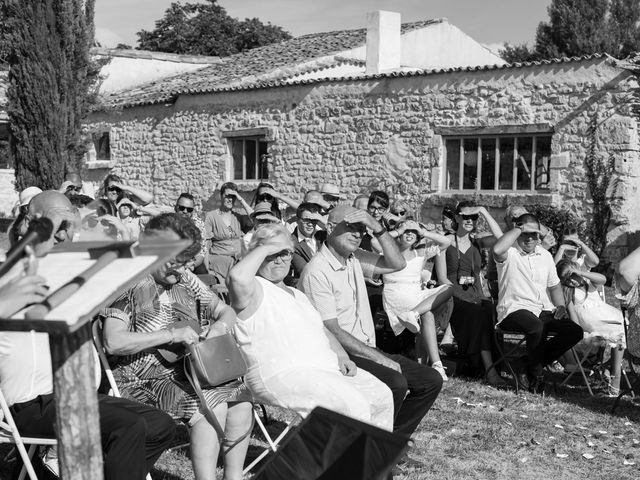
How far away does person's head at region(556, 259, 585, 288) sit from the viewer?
7816mm

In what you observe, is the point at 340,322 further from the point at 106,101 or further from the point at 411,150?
the point at 106,101

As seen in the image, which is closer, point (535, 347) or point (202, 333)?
point (202, 333)

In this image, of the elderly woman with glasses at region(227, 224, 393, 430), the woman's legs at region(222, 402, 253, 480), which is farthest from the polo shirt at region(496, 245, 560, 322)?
the woman's legs at region(222, 402, 253, 480)

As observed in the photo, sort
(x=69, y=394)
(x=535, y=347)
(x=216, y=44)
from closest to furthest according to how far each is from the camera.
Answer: (x=69, y=394), (x=535, y=347), (x=216, y=44)

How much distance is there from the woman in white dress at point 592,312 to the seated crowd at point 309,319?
12mm

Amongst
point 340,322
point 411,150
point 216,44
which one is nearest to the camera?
point 340,322

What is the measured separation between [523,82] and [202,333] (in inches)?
463

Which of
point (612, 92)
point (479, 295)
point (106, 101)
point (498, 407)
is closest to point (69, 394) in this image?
point (498, 407)

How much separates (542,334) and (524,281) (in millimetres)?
496

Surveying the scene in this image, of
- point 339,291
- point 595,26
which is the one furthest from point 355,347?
point 595,26

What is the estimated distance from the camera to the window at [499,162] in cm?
1525

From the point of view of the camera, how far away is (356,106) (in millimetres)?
17312

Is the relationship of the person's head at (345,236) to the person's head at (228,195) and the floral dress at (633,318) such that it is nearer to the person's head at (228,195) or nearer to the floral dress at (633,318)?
the floral dress at (633,318)

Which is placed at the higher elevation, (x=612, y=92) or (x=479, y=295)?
(x=612, y=92)
